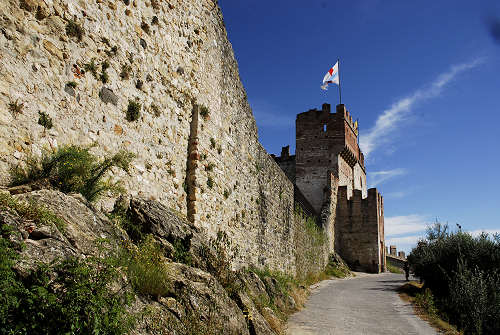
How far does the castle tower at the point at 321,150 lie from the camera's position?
33.1 m

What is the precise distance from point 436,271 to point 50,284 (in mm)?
16765

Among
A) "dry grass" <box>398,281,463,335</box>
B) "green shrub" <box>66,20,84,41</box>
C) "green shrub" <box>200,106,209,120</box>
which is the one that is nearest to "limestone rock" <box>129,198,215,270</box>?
"green shrub" <box>66,20,84,41</box>

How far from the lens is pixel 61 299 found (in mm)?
3469

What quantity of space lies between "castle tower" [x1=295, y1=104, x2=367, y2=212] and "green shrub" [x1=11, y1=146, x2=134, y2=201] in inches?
1080

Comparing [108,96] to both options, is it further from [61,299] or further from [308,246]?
[308,246]

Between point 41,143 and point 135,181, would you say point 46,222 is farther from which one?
point 135,181

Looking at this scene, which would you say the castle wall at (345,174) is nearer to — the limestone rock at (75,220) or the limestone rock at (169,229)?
the limestone rock at (169,229)

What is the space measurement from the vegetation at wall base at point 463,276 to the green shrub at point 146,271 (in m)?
8.84

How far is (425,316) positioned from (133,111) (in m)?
9.95

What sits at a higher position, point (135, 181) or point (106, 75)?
point (106, 75)

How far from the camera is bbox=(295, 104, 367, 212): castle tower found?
109 ft

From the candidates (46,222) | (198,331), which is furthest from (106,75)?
(198,331)

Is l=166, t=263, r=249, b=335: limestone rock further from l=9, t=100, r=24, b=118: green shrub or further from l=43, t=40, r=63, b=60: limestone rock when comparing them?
l=43, t=40, r=63, b=60: limestone rock

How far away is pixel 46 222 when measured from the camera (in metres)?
4.00
